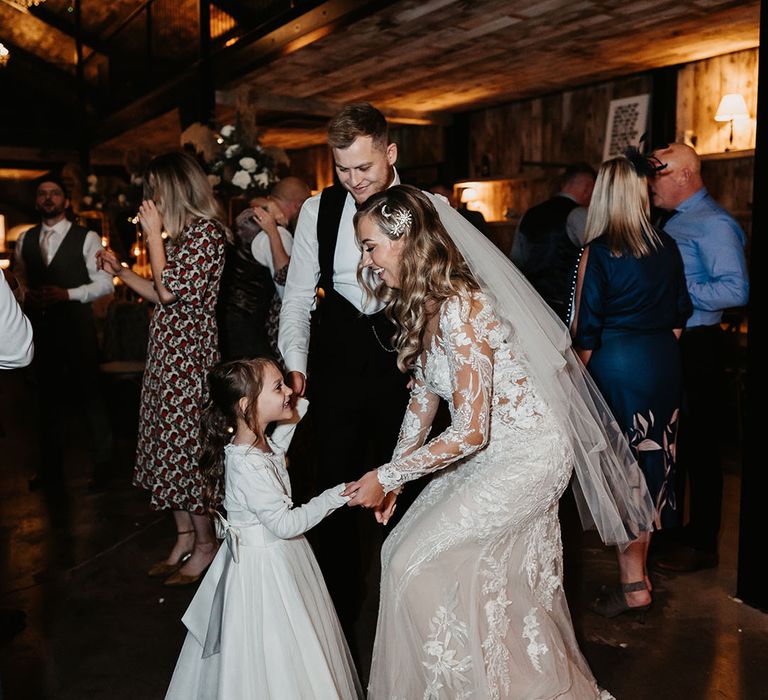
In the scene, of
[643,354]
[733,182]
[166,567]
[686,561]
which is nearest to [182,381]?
[166,567]

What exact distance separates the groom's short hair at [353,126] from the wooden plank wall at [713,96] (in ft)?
16.3

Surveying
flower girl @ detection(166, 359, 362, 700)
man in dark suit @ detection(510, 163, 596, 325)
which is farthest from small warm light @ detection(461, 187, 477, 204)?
flower girl @ detection(166, 359, 362, 700)

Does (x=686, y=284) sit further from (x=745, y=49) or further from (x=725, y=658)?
(x=745, y=49)

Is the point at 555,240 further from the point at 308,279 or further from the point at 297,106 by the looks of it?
the point at 297,106

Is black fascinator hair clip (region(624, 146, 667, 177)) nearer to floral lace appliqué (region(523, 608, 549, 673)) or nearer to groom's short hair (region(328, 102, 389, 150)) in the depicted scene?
groom's short hair (region(328, 102, 389, 150))

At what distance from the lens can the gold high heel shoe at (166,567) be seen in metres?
3.49

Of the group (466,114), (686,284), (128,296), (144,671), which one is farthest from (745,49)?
(128,296)

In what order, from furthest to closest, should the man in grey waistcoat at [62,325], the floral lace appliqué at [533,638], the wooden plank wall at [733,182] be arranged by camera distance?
1. the wooden plank wall at [733,182]
2. the man in grey waistcoat at [62,325]
3. the floral lace appliqué at [533,638]

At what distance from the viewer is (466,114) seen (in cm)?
928

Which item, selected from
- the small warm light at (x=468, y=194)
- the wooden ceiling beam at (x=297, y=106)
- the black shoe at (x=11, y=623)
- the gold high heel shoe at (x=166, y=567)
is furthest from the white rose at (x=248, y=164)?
the small warm light at (x=468, y=194)

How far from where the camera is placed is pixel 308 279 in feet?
9.12

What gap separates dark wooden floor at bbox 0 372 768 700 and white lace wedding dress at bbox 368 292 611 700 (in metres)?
0.57

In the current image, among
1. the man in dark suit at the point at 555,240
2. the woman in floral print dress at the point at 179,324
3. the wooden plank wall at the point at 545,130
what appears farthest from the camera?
the wooden plank wall at the point at 545,130

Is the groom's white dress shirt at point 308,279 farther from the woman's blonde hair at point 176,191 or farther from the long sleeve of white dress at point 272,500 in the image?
the woman's blonde hair at point 176,191
